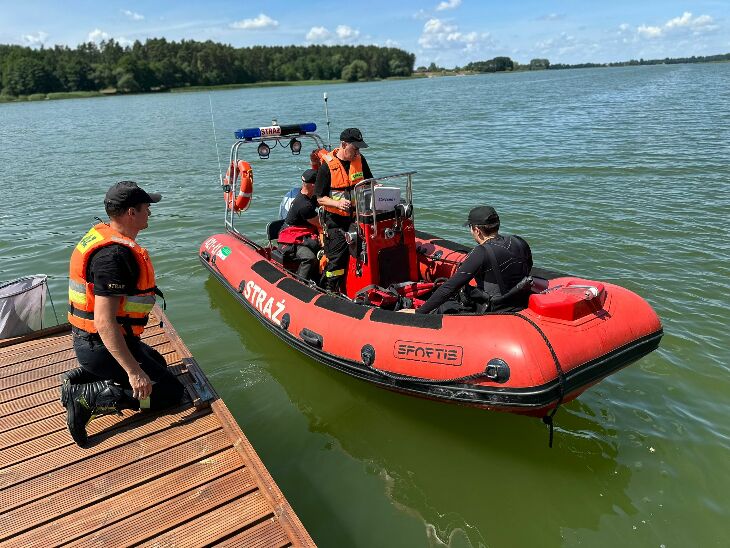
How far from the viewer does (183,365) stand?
3.98 m

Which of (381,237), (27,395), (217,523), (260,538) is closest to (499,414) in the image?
(381,237)

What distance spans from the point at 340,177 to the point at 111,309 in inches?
106

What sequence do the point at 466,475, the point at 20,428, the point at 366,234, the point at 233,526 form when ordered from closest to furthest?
the point at 233,526 < the point at 20,428 < the point at 466,475 < the point at 366,234

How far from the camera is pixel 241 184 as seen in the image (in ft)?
20.2

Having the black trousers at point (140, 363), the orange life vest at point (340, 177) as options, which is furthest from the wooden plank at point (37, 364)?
the orange life vest at point (340, 177)

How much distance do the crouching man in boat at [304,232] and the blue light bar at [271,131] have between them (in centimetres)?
81

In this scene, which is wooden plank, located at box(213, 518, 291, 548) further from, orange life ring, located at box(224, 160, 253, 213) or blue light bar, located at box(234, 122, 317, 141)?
orange life ring, located at box(224, 160, 253, 213)

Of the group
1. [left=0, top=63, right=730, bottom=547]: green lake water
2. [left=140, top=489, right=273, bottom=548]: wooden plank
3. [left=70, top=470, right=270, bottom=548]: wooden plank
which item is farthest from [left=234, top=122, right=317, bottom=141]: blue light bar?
[left=140, top=489, right=273, bottom=548]: wooden plank

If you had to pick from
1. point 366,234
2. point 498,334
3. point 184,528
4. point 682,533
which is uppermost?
point 366,234

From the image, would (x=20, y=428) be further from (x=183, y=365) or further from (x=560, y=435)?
(x=560, y=435)

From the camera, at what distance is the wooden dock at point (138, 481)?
8.28ft

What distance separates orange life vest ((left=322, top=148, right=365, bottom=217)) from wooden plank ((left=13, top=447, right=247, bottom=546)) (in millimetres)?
2637

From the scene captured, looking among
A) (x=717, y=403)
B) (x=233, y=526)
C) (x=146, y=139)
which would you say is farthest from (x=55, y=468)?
(x=146, y=139)

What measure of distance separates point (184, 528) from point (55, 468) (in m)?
0.99
